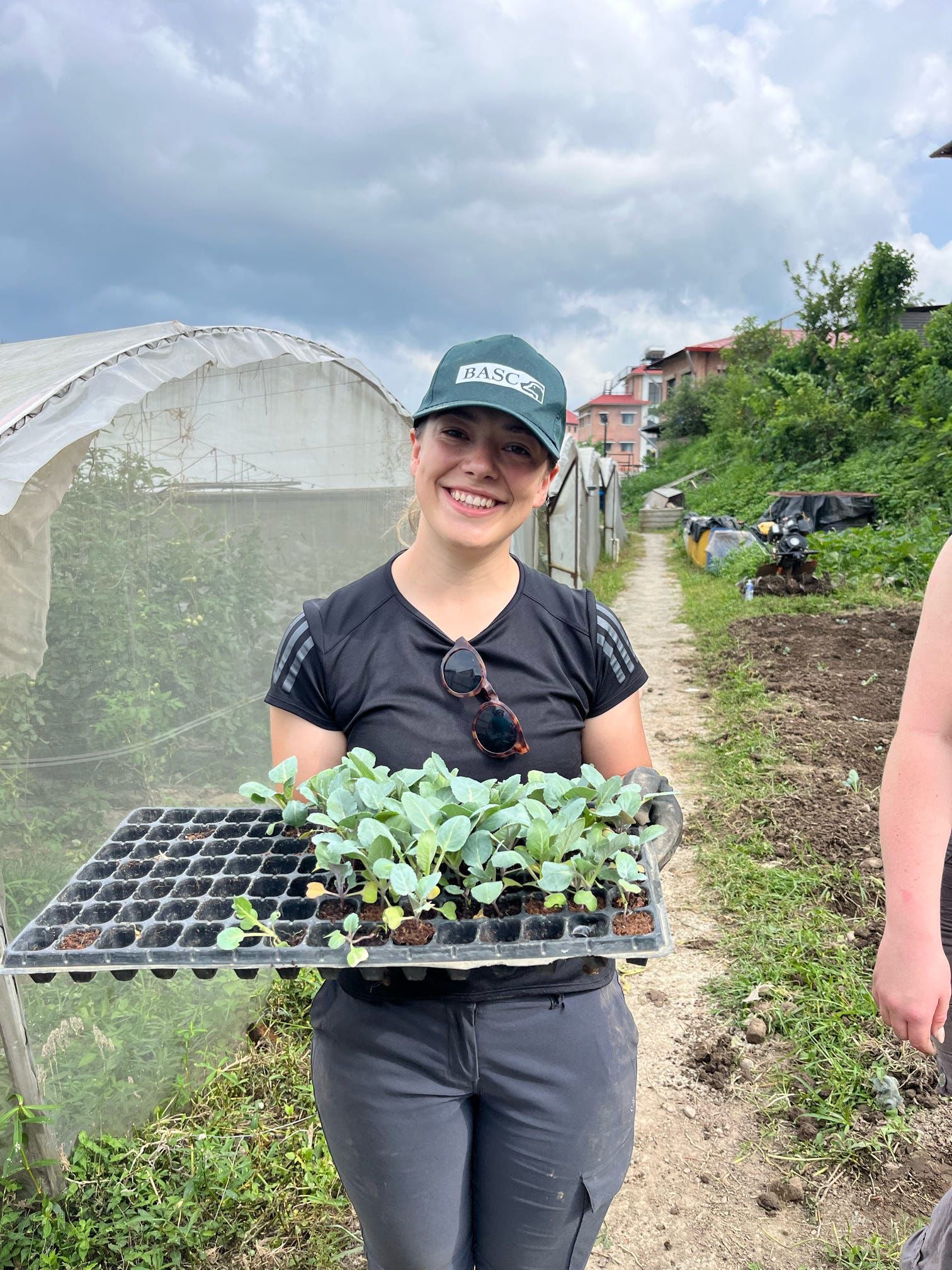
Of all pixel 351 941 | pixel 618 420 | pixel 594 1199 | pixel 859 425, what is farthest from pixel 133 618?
pixel 618 420

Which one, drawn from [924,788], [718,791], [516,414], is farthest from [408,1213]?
[718,791]

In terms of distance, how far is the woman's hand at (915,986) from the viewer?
1453mm

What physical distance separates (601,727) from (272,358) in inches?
91.5

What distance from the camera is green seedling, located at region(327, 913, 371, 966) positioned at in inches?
49.1

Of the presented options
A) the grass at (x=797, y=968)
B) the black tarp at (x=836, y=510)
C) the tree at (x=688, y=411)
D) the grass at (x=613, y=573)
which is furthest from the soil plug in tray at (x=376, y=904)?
the tree at (x=688, y=411)

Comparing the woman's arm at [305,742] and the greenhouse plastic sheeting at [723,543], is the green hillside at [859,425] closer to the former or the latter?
the greenhouse plastic sheeting at [723,543]

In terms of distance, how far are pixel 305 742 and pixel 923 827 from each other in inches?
42.6

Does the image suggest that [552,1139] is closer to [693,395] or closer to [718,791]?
[718,791]

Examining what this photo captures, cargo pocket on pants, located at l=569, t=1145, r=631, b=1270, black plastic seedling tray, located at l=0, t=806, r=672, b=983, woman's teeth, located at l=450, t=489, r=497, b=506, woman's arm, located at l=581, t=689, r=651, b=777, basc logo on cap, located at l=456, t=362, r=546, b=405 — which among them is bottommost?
cargo pocket on pants, located at l=569, t=1145, r=631, b=1270

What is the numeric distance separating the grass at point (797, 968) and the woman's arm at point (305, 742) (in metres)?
2.14

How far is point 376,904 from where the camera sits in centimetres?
143

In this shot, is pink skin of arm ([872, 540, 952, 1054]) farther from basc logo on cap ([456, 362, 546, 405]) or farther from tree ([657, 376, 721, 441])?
tree ([657, 376, 721, 441])

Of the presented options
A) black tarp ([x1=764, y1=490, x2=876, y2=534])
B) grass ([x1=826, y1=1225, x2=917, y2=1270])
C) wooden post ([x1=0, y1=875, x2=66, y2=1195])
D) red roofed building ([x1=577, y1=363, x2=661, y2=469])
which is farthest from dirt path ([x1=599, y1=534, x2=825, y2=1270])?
red roofed building ([x1=577, y1=363, x2=661, y2=469])

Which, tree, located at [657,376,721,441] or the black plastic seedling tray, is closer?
the black plastic seedling tray
